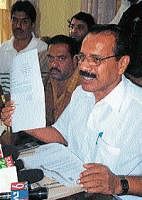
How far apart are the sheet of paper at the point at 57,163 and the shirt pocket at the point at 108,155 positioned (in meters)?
0.07

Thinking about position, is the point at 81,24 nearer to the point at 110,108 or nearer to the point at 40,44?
the point at 40,44

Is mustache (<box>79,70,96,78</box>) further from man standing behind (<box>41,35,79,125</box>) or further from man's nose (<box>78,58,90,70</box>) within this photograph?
man standing behind (<box>41,35,79,125</box>)

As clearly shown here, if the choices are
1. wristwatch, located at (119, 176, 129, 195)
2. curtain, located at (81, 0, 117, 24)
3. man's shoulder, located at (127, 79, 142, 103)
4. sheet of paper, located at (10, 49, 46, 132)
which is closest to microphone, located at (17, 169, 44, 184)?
sheet of paper, located at (10, 49, 46, 132)

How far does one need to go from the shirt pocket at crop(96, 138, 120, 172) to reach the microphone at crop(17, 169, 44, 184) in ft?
0.65

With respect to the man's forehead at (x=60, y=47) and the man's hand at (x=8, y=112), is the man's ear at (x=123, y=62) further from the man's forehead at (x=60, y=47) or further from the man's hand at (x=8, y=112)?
the man's forehead at (x=60, y=47)

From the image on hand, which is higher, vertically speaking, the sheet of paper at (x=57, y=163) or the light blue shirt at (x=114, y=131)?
the light blue shirt at (x=114, y=131)

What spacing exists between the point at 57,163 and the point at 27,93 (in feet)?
0.82

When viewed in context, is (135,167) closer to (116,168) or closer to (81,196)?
(116,168)

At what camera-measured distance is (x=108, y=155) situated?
1.23 m

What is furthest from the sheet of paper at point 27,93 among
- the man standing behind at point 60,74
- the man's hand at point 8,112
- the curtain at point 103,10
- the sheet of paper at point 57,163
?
the curtain at point 103,10

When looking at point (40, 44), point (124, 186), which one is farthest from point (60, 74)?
point (124, 186)

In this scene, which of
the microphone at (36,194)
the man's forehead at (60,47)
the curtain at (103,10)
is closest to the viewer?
the microphone at (36,194)

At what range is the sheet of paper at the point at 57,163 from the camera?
119 cm

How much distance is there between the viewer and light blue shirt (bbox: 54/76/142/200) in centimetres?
123
